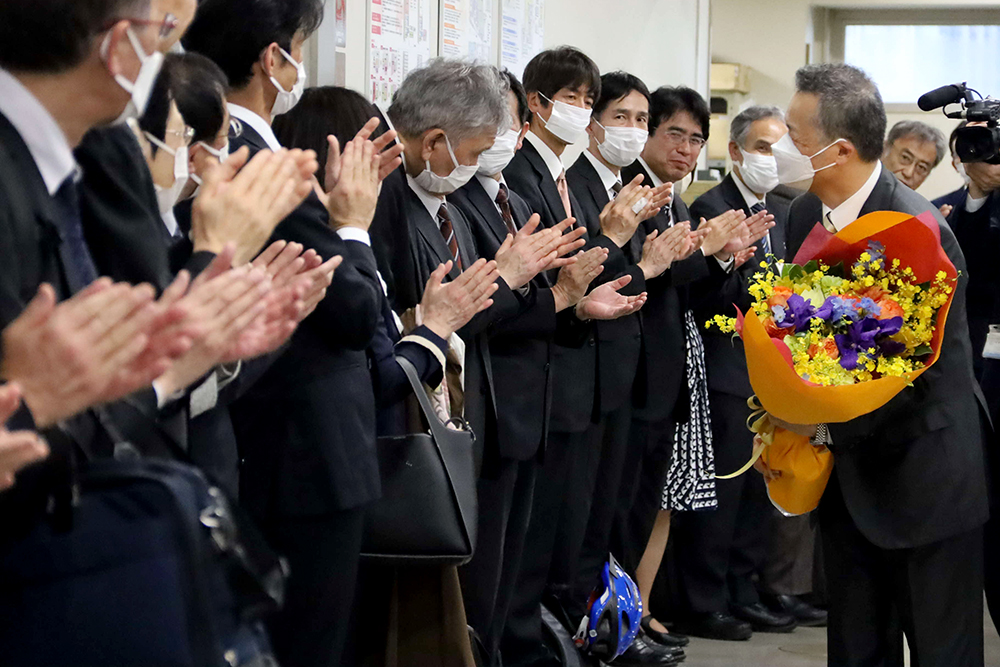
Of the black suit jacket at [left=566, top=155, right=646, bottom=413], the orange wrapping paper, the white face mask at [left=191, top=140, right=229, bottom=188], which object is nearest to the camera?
the white face mask at [left=191, top=140, right=229, bottom=188]

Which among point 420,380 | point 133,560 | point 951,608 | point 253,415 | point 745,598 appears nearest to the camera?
point 133,560

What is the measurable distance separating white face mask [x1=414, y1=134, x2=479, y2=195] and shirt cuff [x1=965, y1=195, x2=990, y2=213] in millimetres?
2473

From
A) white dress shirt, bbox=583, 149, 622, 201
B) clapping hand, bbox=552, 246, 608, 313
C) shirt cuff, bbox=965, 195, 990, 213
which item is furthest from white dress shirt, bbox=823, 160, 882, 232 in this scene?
shirt cuff, bbox=965, 195, 990, 213

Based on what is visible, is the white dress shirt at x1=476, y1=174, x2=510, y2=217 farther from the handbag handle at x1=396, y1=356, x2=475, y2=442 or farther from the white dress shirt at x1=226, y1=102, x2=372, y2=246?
the white dress shirt at x1=226, y1=102, x2=372, y2=246

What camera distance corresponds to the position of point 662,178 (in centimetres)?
432

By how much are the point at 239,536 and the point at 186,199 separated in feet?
3.43

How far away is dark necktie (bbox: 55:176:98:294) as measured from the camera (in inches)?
50.9

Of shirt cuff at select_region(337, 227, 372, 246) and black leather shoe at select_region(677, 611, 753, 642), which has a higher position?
shirt cuff at select_region(337, 227, 372, 246)

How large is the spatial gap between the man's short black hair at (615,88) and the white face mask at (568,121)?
288 mm

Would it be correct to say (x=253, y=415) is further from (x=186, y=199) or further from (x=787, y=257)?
(x=787, y=257)

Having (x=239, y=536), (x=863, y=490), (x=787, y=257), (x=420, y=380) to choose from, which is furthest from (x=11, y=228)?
(x=787, y=257)

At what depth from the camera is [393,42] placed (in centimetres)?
337

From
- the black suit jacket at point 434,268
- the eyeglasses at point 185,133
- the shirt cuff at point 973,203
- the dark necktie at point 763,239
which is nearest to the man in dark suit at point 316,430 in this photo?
the eyeglasses at point 185,133

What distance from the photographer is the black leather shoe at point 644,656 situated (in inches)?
146
